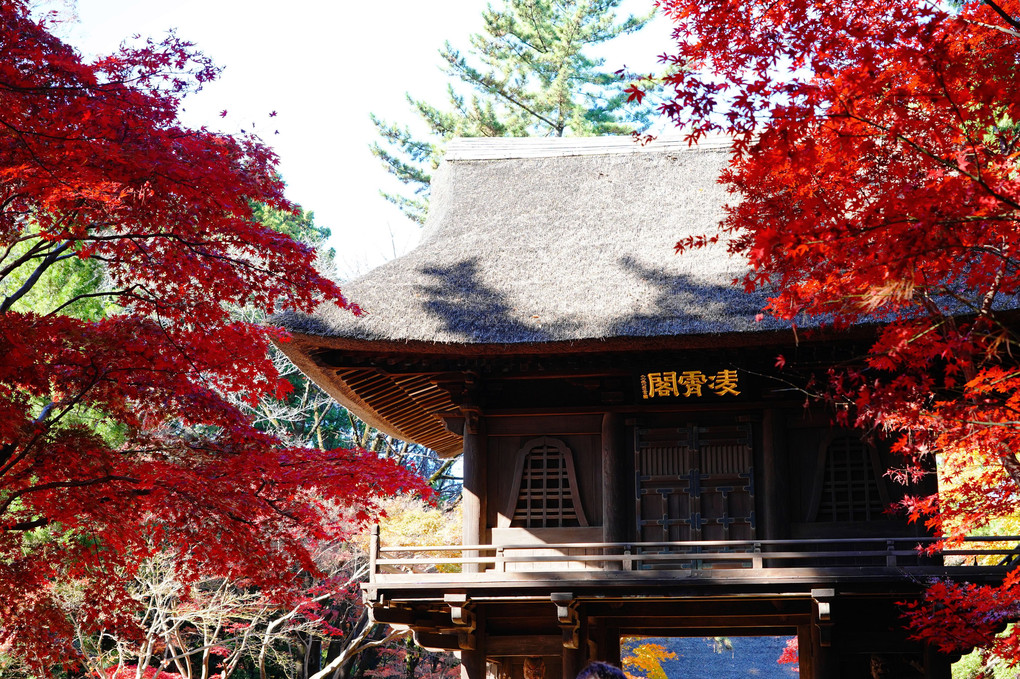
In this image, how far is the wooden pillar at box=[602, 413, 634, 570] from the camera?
9.67 metres

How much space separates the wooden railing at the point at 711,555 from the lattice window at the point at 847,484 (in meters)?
0.33

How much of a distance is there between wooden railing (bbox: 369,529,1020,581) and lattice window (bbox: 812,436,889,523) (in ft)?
1.07

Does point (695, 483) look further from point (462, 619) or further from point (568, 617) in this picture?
point (462, 619)

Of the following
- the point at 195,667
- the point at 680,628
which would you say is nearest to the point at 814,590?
the point at 680,628

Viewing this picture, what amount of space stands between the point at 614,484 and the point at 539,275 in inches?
96.3

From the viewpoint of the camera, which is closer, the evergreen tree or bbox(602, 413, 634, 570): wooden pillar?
bbox(602, 413, 634, 570): wooden pillar

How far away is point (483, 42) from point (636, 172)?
1550 centimetres

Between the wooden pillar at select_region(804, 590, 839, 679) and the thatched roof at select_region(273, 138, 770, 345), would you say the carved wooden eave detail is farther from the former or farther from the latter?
the wooden pillar at select_region(804, 590, 839, 679)

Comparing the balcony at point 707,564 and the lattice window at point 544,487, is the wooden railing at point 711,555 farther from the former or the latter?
the lattice window at point 544,487

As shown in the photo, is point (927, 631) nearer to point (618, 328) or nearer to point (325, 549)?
point (618, 328)

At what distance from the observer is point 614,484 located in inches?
384

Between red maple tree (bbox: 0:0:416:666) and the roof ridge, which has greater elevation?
the roof ridge

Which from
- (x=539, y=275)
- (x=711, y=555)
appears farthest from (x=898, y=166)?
(x=539, y=275)

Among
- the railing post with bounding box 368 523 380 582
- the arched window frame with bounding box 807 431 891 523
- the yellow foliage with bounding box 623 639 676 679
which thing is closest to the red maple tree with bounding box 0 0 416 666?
the railing post with bounding box 368 523 380 582
